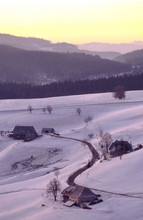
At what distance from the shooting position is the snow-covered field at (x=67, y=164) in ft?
68.0

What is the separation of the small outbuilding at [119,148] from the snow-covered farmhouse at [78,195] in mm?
10287

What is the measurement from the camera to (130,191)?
22891 millimetres

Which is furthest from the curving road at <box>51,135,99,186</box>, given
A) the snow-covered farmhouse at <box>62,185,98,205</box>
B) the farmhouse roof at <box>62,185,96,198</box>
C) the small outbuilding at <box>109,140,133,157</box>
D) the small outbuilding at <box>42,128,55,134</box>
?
the small outbuilding at <box>42,128,55,134</box>

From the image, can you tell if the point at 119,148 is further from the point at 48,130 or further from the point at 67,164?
the point at 48,130

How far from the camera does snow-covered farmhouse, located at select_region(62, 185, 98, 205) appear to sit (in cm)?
2206

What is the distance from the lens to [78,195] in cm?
2233

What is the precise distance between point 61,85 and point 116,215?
263 ft

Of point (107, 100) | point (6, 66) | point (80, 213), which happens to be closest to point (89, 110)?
point (107, 100)

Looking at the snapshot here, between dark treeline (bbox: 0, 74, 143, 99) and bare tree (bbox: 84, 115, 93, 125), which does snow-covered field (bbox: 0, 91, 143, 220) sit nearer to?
bare tree (bbox: 84, 115, 93, 125)

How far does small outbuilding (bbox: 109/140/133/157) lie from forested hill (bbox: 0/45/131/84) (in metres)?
110

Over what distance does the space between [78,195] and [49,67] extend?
477 feet

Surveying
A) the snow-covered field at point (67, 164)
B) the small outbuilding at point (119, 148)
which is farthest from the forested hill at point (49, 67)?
the small outbuilding at point (119, 148)

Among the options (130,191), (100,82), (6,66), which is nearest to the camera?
(130,191)

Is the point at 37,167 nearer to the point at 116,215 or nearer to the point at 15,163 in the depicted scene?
the point at 15,163
